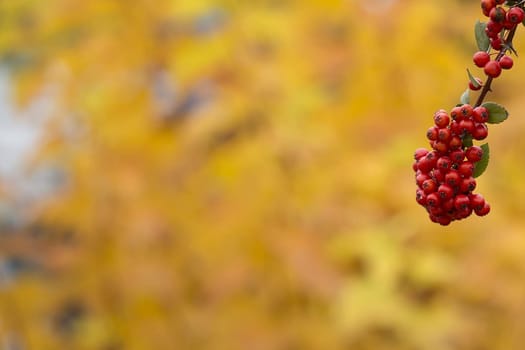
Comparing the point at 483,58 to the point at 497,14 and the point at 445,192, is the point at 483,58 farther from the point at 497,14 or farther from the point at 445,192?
the point at 445,192

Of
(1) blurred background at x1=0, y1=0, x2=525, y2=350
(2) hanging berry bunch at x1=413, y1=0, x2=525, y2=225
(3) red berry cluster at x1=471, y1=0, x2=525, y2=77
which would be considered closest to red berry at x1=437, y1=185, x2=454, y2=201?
(2) hanging berry bunch at x1=413, y1=0, x2=525, y2=225

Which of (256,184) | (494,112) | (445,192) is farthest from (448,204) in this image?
(256,184)

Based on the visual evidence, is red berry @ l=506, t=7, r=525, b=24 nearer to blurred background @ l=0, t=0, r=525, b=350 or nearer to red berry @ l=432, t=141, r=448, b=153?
red berry @ l=432, t=141, r=448, b=153

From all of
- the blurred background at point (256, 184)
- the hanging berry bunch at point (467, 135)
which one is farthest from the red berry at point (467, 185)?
the blurred background at point (256, 184)

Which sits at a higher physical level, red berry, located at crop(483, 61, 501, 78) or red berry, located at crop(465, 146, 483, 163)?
red berry, located at crop(483, 61, 501, 78)

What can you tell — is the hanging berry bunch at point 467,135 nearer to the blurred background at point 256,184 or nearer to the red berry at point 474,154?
the red berry at point 474,154
